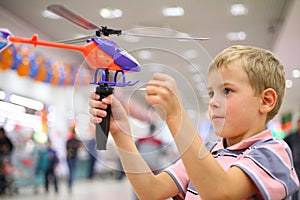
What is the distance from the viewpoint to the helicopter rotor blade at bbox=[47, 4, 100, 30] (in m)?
0.53

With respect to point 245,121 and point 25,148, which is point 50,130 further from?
point 245,121

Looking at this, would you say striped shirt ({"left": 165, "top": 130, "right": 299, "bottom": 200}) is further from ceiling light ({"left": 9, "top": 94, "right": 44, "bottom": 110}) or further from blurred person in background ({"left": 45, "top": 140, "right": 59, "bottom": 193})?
ceiling light ({"left": 9, "top": 94, "right": 44, "bottom": 110})

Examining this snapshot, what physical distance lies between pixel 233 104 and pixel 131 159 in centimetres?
16

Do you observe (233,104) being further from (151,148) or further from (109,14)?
(109,14)

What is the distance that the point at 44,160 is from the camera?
651 cm

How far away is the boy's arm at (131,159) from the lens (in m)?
0.59

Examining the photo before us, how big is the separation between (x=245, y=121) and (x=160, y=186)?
185mm

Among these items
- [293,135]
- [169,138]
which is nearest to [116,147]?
[169,138]

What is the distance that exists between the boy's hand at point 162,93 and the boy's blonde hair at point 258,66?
0.20 metres

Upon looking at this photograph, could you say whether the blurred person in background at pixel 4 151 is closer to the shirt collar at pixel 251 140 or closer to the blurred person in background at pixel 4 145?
the blurred person in background at pixel 4 145

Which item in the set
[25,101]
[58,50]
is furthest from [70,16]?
[25,101]

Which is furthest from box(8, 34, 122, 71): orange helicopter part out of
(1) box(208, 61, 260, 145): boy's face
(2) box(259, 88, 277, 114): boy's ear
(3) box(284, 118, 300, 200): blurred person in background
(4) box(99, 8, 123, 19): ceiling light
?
(3) box(284, 118, 300, 200): blurred person in background

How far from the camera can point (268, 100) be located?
713 mm

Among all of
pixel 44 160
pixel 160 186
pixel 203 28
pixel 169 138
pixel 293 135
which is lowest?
pixel 44 160
